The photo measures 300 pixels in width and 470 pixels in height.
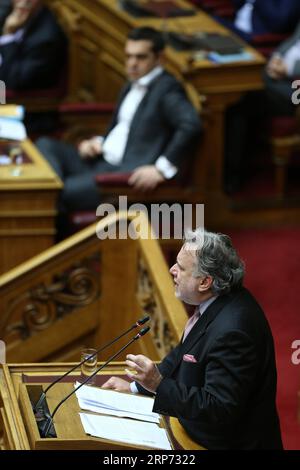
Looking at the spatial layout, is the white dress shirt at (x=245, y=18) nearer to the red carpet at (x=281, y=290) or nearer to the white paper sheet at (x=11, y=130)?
the red carpet at (x=281, y=290)

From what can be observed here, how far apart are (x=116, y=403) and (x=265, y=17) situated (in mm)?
4107

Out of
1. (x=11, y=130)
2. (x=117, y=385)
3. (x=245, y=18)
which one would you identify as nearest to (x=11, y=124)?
(x=11, y=130)

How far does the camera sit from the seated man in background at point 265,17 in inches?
273

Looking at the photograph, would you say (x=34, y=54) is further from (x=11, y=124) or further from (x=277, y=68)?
(x=277, y=68)

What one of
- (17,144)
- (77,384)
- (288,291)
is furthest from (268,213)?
(77,384)

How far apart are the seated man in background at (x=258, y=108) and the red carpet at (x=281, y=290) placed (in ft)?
1.29

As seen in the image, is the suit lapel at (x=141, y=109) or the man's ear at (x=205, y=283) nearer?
the man's ear at (x=205, y=283)

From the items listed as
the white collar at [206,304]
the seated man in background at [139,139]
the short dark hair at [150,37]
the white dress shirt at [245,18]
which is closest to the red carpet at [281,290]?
the seated man in background at [139,139]

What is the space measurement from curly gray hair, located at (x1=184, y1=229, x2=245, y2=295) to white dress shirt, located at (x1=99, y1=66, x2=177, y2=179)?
3107mm

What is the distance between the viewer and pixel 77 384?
11.4 ft
